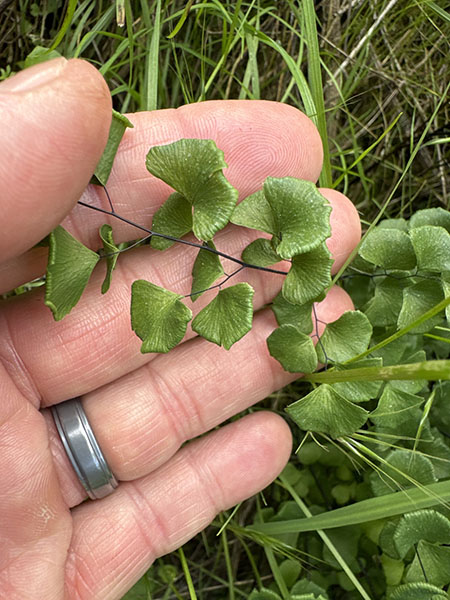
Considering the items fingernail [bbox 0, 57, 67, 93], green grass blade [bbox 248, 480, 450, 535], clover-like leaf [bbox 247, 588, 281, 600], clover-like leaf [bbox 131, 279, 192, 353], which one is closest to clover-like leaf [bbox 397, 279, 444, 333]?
green grass blade [bbox 248, 480, 450, 535]

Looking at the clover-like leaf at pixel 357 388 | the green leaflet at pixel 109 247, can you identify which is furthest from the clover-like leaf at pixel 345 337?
the green leaflet at pixel 109 247

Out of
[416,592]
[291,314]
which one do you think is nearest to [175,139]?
[291,314]

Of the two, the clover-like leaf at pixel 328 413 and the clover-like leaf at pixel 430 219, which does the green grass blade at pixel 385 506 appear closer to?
the clover-like leaf at pixel 328 413

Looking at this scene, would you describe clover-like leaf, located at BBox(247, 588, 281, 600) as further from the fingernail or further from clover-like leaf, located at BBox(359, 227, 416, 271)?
the fingernail

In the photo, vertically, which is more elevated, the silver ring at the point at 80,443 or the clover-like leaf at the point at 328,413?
the clover-like leaf at the point at 328,413

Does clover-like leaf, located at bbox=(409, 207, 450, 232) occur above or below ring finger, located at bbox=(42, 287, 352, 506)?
above
